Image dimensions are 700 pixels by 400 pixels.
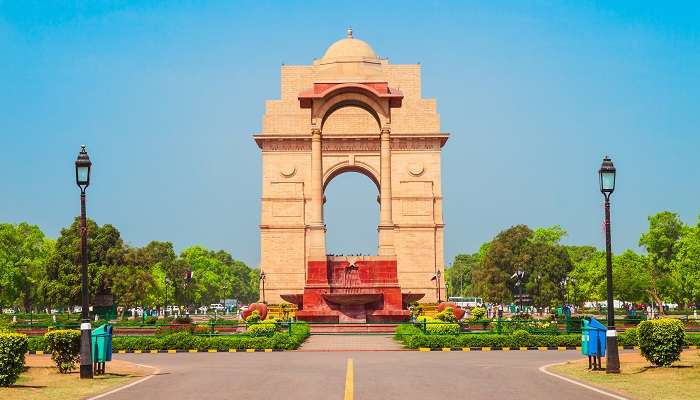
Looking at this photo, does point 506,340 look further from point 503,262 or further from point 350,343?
point 503,262

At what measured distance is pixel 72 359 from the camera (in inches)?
992

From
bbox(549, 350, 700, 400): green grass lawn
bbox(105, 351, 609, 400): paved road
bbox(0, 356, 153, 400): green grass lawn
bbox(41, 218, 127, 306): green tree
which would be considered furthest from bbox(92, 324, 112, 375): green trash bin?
bbox(41, 218, 127, 306): green tree

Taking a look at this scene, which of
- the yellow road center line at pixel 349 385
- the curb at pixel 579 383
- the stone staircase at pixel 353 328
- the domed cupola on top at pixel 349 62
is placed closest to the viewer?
the yellow road center line at pixel 349 385

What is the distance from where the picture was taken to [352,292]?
50.7 meters

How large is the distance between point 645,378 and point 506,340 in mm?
13716

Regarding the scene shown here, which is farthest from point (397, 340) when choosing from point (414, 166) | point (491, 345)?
point (414, 166)

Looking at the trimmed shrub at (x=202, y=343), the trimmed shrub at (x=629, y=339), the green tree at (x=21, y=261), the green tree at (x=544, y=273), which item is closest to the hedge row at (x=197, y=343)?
the trimmed shrub at (x=202, y=343)

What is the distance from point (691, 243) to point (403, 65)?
32.7 meters

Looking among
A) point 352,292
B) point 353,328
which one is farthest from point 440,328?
point 352,292

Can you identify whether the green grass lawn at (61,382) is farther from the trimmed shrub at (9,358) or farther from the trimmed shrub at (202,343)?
the trimmed shrub at (202,343)

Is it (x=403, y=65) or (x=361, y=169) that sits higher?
(x=403, y=65)

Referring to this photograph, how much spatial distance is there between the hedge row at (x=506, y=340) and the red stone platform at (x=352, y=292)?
14.1m

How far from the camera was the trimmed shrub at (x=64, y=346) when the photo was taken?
25.0 meters

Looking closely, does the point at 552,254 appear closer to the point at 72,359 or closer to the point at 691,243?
the point at 691,243
